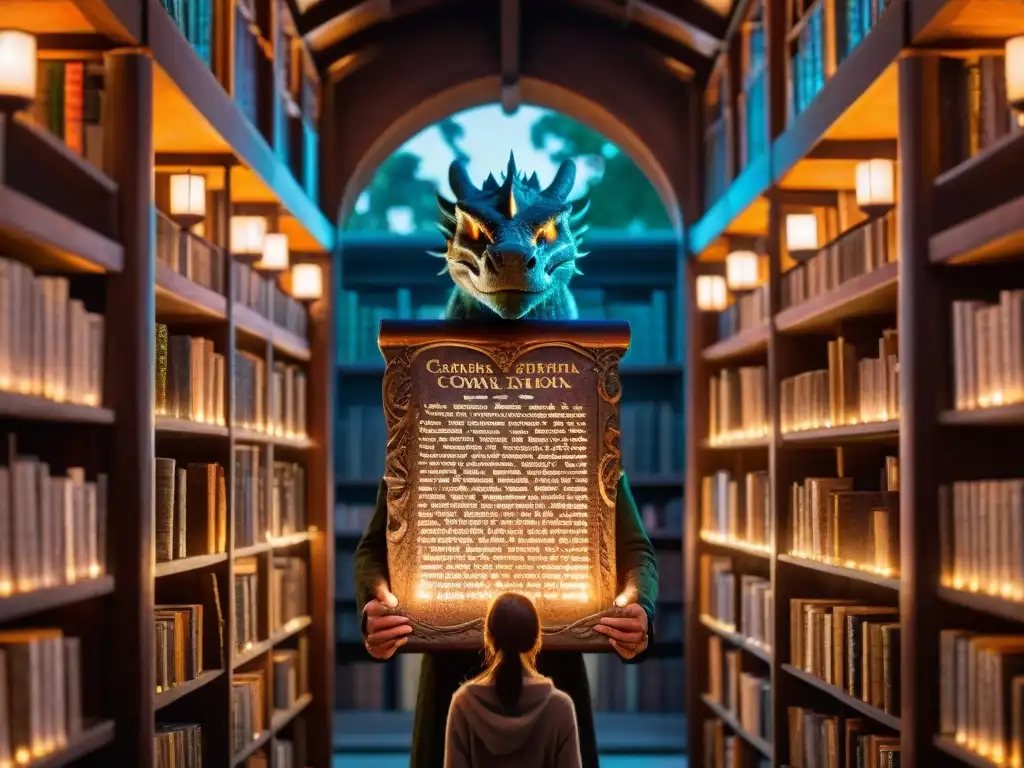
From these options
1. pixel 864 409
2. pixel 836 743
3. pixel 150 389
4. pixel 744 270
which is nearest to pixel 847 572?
pixel 864 409

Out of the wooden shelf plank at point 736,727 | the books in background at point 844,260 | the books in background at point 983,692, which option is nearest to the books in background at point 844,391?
the books in background at point 844,260

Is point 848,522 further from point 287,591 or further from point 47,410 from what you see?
point 287,591

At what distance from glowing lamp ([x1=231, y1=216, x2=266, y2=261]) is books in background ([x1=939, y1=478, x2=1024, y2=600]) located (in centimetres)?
292

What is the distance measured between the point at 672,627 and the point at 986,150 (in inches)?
204

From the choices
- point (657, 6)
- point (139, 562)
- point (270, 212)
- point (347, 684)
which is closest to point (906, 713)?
point (139, 562)

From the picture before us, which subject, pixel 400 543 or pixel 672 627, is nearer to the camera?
pixel 400 543

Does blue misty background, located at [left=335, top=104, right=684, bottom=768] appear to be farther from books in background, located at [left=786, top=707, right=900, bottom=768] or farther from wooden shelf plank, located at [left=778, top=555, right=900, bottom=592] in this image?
wooden shelf plank, located at [left=778, top=555, right=900, bottom=592]

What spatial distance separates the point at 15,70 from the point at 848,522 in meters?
2.98

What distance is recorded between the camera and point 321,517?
23.2 ft

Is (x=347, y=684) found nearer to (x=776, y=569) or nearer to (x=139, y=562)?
(x=776, y=569)

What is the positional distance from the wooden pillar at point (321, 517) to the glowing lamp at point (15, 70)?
13.3 ft

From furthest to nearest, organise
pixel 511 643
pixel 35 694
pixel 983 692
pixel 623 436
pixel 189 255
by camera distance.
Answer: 1. pixel 623 436
2. pixel 189 255
3. pixel 983 692
4. pixel 35 694
5. pixel 511 643

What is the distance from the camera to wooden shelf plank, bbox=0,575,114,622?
2907mm

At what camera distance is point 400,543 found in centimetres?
311
